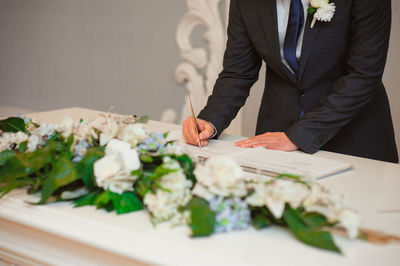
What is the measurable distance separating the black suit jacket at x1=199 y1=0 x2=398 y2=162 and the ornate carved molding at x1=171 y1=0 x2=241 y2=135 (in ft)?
3.87

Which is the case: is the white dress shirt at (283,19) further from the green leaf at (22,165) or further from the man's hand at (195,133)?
the green leaf at (22,165)

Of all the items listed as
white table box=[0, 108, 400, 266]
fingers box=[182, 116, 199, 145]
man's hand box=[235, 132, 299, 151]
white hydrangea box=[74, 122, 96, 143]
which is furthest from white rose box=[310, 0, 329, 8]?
white hydrangea box=[74, 122, 96, 143]

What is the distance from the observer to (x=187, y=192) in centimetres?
111

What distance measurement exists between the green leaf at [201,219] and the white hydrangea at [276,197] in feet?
0.29

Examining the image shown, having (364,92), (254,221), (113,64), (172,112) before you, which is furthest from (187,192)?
(113,64)

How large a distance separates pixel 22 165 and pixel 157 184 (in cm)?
40

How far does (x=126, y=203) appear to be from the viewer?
1180 mm

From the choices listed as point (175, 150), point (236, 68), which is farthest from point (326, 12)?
point (175, 150)

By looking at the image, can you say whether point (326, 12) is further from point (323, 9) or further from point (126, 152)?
point (126, 152)

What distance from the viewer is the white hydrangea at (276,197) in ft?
3.36

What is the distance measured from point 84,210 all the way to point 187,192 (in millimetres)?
272

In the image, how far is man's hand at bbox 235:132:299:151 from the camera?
5.97 feet

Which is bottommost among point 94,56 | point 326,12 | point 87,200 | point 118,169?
point 94,56

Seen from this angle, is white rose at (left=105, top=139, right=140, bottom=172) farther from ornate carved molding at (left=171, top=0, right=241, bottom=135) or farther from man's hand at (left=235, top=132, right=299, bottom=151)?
ornate carved molding at (left=171, top=0, right=241, bottom=135)
